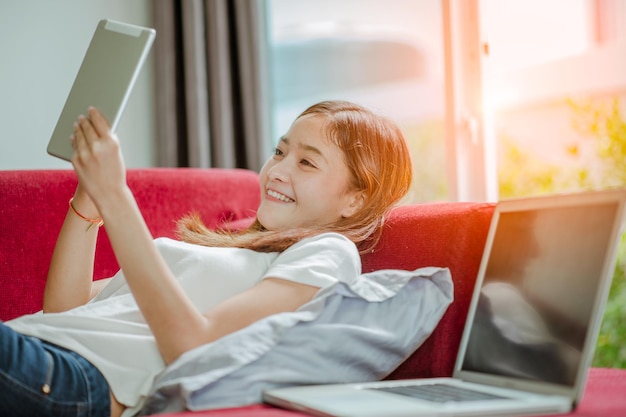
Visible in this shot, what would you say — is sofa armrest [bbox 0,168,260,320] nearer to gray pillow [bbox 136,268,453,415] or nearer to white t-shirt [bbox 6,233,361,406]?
white t-shirt [bbox 6,233,361,406]

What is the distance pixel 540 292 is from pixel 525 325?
0.17 ft

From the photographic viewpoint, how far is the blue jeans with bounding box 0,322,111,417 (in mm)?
1110

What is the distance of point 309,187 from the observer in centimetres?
151

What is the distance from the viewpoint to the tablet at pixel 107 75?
3.90ft

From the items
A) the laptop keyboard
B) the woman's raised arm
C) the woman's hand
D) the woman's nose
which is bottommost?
the laptop keyboard

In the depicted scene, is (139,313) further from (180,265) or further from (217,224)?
(217,224)

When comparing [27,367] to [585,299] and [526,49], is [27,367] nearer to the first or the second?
[585,299]

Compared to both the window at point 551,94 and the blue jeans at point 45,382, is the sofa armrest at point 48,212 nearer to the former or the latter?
the blue jeans at point 45,382

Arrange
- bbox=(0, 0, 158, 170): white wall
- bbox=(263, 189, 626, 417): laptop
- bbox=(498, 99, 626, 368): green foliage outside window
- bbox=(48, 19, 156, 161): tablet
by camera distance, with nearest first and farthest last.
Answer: bbox=(263, 189, 626, 417): laptop, bbox=(48, 19, 156, 161): tablet, bbox=(498, 99, 626, 368): green foliage outside window, bbox=(0, 0, 158, 170): white wall

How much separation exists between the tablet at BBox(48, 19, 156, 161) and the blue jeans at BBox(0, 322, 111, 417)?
298 millimetres

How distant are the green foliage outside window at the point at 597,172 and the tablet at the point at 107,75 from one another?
1.56 metres

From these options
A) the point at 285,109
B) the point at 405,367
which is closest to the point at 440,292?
the point at 405,367

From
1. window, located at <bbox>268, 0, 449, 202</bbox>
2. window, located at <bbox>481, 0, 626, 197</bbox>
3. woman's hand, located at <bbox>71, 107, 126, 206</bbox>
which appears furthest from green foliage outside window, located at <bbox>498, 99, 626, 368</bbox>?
woman's hand, located at <bbox>71, 107, 126, 206</bbox>

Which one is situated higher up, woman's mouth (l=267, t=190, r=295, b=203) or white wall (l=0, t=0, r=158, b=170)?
white wall (l=0, t=0, r=158, b=170)
